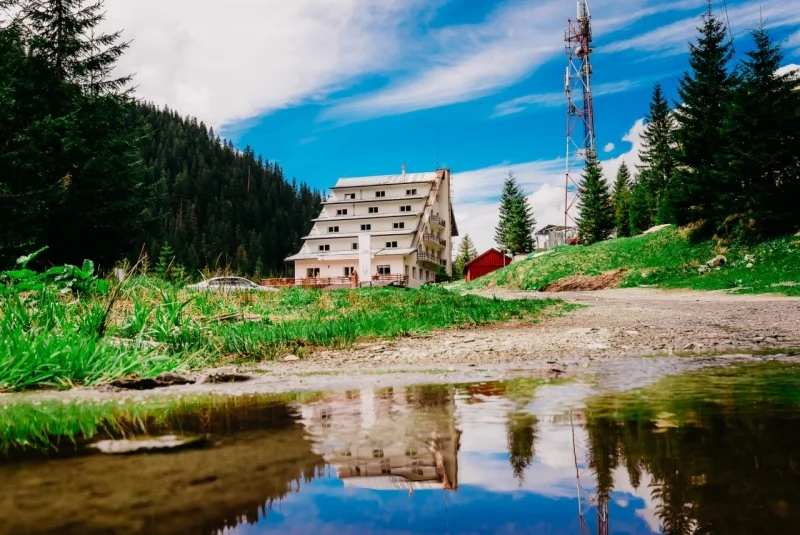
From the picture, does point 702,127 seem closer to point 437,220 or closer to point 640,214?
point 640,214

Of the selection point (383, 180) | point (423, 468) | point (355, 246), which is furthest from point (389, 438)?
point (383, 180)

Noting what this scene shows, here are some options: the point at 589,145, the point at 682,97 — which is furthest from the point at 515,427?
the point at 589,145

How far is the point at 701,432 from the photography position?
221 centimetres

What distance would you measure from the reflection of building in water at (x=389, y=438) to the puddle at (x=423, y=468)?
12 millimetres

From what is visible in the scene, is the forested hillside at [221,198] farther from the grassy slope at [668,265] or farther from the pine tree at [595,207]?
the grassy slope at [668,265]

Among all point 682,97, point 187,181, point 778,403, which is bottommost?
point 778,403

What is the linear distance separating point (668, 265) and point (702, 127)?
9494 millimetres

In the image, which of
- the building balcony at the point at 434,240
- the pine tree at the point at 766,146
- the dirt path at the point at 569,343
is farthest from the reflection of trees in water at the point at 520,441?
the building balcony at the point at 434,240

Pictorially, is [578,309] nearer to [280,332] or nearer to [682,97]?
[280,332]

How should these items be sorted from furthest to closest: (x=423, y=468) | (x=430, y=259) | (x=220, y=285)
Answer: (x=430, y=259), (x=220, y=285), (x=423, y=468)

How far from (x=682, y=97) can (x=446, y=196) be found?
4065cm

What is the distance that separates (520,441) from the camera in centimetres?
226

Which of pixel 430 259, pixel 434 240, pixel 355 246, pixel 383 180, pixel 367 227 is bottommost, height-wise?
Answer: pixel 430 259

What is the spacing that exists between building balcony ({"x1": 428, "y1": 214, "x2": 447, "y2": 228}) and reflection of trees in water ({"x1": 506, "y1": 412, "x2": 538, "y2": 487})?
60.1 m
